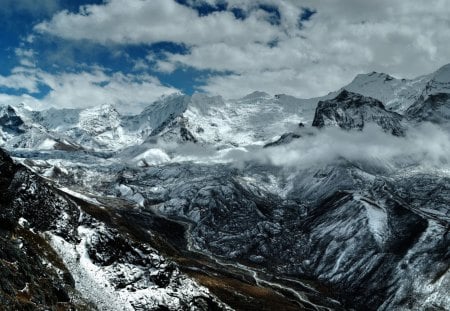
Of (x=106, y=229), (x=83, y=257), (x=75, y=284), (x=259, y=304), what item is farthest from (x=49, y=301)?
(x=259, y=304)

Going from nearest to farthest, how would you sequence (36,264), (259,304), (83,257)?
(36,264)
(83,257)
(259,304)

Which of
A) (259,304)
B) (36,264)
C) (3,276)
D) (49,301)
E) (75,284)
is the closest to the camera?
(3,276)

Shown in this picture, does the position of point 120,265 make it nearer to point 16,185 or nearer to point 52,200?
point 52,200

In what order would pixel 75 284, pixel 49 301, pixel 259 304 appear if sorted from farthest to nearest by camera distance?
pixel 259 304 → pixel 75 284 → pixel 49 301

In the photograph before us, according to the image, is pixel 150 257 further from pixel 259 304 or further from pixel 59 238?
pixel 259 304

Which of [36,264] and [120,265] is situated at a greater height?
[36,264]

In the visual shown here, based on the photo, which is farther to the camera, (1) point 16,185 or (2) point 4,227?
(1) point 16,185

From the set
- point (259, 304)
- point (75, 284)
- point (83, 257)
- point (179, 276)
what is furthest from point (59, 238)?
point (259, 304)

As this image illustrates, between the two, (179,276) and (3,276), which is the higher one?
(3,276)

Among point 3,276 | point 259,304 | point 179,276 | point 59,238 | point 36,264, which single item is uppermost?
point 3,276
